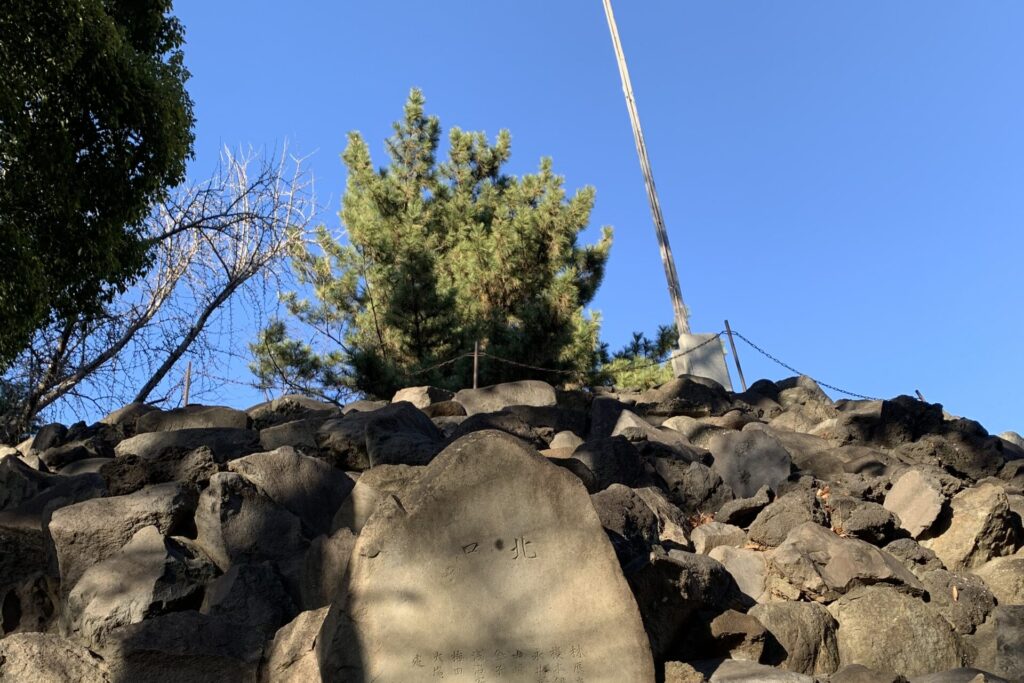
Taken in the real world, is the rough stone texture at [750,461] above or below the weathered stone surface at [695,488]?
above

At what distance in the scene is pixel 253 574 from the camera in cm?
460

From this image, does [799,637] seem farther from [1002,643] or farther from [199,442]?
[199,442]

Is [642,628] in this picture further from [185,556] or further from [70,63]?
[70,63]

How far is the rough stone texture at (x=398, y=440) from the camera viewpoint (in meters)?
6.20

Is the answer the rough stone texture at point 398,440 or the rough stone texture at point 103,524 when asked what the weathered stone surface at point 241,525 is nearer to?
the rough stone texture at point 103,524

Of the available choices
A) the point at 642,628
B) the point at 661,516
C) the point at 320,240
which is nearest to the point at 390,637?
the point at 642,628

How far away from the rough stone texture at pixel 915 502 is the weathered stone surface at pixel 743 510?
0.91m

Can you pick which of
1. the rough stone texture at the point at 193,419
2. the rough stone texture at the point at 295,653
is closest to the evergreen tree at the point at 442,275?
the rough stone texture at the point at 193,419

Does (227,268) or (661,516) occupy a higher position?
(227,268)

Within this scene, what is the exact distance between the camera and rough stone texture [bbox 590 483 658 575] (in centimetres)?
486

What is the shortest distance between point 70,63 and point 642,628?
7.16 metres

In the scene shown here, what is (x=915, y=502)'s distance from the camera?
21.5 ft

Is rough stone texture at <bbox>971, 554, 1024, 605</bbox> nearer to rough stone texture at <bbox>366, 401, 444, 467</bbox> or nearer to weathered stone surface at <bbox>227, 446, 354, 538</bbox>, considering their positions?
rough stone texture at <bbox>366, 401, 444, 467</bbox>

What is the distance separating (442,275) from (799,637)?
1136cm
